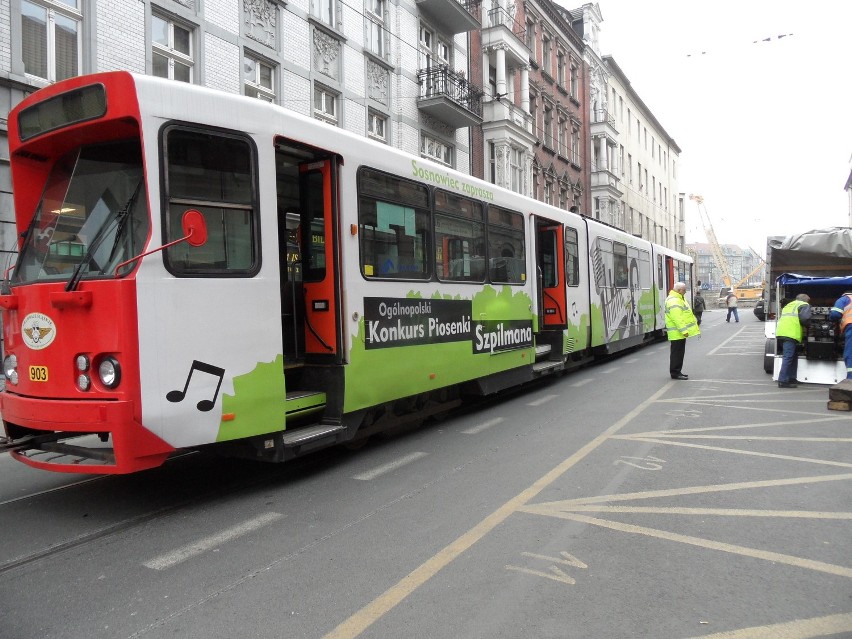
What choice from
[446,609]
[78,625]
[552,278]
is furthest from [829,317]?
[78,625]

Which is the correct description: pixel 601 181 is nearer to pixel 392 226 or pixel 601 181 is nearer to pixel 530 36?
pixel 530 36

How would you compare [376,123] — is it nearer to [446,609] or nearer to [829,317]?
[829,317]

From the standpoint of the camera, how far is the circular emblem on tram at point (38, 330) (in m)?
4.63

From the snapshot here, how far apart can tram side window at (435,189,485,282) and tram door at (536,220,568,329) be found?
3.10 meters

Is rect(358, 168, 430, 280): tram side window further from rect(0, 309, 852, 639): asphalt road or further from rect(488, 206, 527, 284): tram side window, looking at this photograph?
rect(0, 309, 852, 639): asphalt road

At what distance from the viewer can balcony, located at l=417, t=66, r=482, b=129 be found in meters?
19.9

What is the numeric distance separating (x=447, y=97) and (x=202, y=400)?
55.6ft

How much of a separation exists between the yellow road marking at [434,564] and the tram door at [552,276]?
543cm

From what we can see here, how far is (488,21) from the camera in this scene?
2550 centimetres

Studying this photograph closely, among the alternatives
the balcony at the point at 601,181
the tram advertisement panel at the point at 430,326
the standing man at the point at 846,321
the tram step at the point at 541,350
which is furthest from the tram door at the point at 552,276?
the balcony at the point at 601,181

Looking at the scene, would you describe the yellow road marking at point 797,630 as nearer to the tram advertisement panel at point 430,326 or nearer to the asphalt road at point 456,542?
the asphalt road at point 456,542

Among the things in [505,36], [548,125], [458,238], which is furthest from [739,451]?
[548,125]

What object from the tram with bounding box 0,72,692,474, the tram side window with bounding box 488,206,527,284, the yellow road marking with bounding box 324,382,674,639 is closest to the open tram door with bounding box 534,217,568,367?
the tram side window with bounding box 488,206,527,284

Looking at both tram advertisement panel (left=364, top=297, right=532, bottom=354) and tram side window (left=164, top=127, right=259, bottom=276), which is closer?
tram side window (left=164, top=127, right=259, bottom=276)
